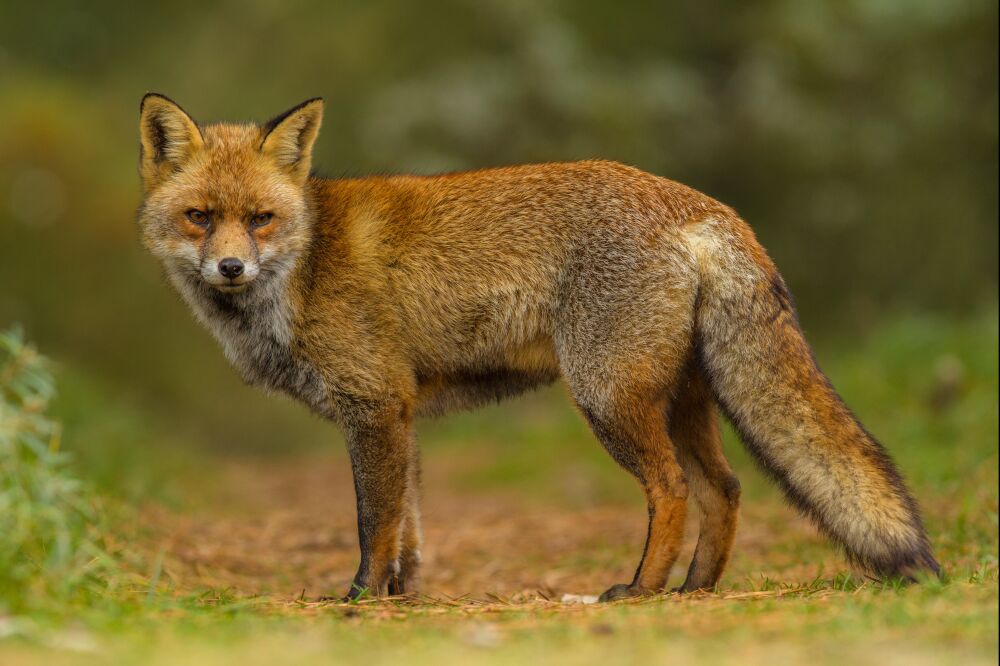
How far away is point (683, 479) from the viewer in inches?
185

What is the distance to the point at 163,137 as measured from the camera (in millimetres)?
5328

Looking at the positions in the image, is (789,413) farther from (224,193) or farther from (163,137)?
(163,137)

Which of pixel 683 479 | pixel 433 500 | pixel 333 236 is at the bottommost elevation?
pixel 433 500

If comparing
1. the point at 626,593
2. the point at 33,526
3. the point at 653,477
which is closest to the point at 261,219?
the point at 33,526

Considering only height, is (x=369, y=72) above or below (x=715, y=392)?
above

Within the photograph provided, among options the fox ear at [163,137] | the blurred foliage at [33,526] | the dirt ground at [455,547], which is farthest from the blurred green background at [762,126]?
the blurred foliage at [33,526]

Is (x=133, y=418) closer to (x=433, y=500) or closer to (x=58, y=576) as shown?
(x=433, y=500)

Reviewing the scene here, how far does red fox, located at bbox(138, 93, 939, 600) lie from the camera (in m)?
4.60

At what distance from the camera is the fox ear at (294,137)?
210 inches

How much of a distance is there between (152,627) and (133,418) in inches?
339

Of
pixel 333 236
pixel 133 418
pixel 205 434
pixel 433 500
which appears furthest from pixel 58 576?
pixel 205 434

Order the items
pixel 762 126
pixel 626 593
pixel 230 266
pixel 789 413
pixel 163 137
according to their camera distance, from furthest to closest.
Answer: pixel 762 126 < pixel 163 137 < pixel 230 266 < pixel 626 593 < pixel 789 413

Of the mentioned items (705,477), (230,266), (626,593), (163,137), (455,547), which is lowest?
(455,547)

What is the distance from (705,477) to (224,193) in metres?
2.67
